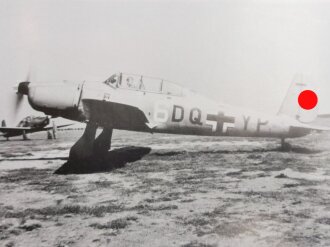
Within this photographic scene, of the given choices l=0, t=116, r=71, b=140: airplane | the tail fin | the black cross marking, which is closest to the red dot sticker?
the tail fin

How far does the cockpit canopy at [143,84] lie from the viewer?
8.22m

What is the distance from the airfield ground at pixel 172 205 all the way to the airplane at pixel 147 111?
53.3 inches

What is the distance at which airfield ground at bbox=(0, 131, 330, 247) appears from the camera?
3.22m

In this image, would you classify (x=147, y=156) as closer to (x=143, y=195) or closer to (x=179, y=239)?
(x=143, y=195)

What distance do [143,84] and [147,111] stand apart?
0.75 m

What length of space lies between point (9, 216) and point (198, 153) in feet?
18.9

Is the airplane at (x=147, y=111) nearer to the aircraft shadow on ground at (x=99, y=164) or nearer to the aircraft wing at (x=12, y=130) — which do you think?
the aircraft shadow on ground at (x=99, y=164)

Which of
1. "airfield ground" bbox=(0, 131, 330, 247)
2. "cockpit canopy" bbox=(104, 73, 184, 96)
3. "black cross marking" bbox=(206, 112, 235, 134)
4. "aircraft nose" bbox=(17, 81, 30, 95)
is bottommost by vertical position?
"airfield ground" bbox=(0, 131, 330, 247)

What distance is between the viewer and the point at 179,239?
3.15 meters

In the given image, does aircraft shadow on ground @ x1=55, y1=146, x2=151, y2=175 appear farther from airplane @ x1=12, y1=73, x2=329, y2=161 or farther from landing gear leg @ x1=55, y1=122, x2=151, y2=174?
airplane @ x1=12, y1=73, x2=329, y2=161

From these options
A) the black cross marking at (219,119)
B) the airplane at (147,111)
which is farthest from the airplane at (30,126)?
the black cross marking at (219,119)

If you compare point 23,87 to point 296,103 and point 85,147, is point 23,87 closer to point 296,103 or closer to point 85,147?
point 85,147

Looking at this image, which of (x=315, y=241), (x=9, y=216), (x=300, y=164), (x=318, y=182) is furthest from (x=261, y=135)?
(x=9, y=216)

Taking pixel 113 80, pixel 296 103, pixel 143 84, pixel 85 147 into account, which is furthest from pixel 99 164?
pixel 296 103
